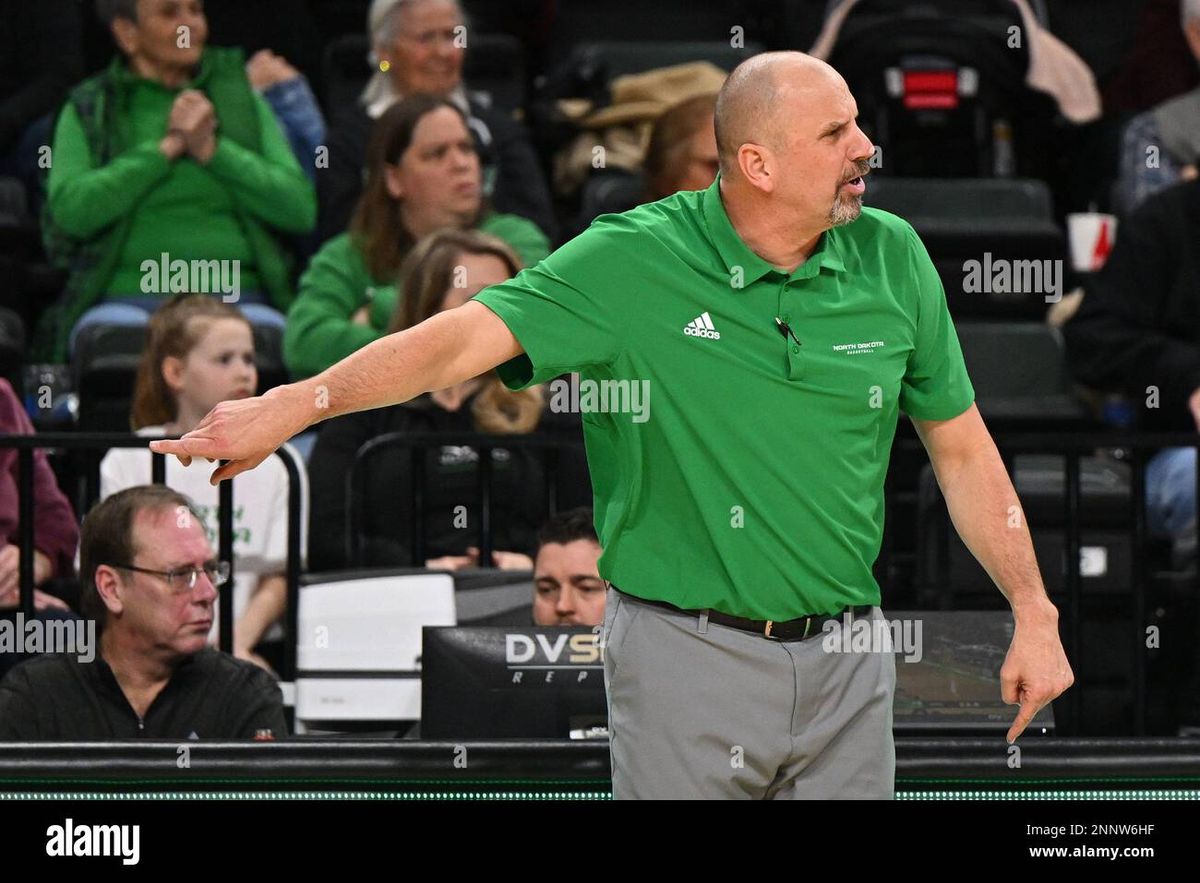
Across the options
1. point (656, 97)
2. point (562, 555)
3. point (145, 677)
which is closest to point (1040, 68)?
point (656, 97)

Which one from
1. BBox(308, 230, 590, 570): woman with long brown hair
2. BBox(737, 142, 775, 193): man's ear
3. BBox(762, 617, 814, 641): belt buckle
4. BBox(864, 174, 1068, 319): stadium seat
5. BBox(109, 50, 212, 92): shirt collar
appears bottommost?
BBox(762, 617, 814, 641): belt buckle

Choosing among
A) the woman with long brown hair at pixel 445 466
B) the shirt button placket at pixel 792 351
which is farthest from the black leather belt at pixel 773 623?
the woman with long brown hair at pixel 445 466

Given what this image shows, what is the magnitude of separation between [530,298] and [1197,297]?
10.0ft

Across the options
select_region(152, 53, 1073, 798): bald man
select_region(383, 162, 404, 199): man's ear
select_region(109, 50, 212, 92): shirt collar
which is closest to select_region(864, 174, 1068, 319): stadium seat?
select_region(383, 162, 404, 199): man's ear

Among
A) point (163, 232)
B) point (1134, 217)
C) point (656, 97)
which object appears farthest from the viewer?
point (656, 97)

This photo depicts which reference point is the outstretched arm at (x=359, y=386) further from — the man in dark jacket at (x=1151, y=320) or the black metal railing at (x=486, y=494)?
the man in dark jacket at (x=1151, y=320)

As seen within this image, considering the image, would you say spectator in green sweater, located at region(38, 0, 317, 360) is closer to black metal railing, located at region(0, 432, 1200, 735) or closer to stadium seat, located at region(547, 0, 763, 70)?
black metal railing, located at region(0, 432, 1200, 735)

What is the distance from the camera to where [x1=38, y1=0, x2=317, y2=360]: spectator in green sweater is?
6293 millimetres

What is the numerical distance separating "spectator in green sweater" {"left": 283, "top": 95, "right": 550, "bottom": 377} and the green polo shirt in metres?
2.67

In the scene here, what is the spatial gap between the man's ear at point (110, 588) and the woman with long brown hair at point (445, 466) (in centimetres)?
78

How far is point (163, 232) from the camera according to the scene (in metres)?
6.37

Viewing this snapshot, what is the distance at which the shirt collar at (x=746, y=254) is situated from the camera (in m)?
3.17

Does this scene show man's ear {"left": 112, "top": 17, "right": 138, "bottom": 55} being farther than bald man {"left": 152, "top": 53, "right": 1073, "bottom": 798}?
Yes
